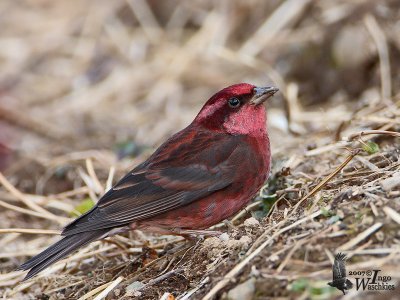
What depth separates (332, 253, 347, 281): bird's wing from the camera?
10.9 ft

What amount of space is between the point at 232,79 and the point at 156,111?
1.06 metres

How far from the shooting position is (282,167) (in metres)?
5.19

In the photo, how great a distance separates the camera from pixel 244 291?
3477 millimetres

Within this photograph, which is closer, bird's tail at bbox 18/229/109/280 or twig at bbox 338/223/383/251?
twig at bbox 338/223/383/251

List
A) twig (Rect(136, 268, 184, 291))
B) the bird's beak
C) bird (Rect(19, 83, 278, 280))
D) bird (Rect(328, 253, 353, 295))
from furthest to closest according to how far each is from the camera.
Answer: the bird's beak → bird (Rect(19, 83, 278, 280)) → twig (Rect(136, 268, 184, 291)) → bird (Rect(328, 253, 353, 295))

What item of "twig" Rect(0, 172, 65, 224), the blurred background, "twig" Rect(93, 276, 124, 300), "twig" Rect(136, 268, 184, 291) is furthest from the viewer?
the blurred background

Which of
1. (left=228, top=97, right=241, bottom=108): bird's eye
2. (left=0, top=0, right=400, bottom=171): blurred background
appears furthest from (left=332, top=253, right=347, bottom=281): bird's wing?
(left=0, top=0, right=400, bottom=171): blurred background

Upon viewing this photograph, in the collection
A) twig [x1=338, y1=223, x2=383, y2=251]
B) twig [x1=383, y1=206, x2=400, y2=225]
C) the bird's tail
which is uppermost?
the bird's tail

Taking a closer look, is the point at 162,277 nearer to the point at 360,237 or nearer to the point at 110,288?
the point at 110,288

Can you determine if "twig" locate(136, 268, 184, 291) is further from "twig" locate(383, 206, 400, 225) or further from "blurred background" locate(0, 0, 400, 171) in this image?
"blurred background" locate(0, 0, 400, 171)

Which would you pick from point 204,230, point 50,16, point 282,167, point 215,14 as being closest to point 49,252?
point 204,230

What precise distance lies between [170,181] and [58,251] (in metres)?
0.86

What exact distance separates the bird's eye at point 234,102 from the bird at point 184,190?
6.3 inches

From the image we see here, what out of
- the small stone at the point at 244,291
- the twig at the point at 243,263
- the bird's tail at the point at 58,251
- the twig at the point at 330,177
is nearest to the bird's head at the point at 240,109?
the twig at the point at 330,177
